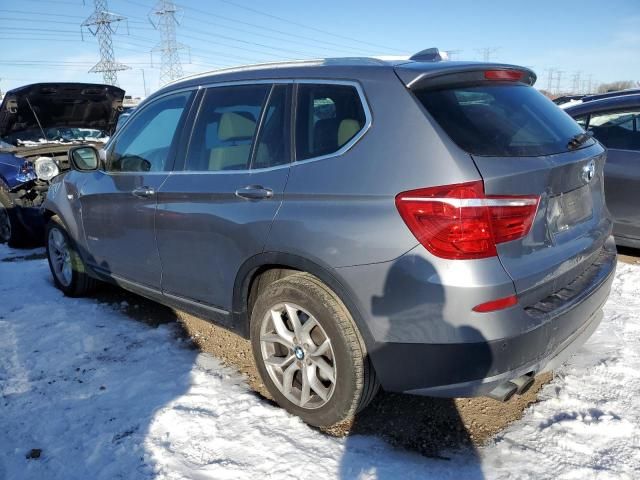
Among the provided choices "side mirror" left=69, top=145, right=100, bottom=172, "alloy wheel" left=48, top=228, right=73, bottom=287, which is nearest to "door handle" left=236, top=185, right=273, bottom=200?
"side mirror" left=69, top=145, right=100, bottom=172

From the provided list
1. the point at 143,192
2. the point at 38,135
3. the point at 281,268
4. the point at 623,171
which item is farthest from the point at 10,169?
the point at 623,171

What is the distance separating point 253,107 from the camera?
2.86 m

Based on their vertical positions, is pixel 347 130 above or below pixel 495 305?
above

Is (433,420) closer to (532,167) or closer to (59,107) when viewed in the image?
(532,167)

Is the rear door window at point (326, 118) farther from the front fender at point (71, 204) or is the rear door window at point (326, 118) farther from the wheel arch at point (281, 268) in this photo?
the front fender at point (71, 204)

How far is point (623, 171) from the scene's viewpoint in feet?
15.6

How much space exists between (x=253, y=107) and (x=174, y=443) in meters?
1.85

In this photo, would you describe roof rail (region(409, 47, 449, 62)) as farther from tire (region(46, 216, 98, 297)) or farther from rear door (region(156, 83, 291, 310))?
tire (region(46, 216, 98, 297))

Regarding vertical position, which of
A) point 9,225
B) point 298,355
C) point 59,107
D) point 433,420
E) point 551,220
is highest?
point 59,107

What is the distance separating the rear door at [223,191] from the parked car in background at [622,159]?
342cm

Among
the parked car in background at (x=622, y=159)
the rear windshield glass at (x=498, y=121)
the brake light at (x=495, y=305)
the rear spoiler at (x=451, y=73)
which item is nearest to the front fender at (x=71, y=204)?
the rear spoiler at (x=451, y=73)

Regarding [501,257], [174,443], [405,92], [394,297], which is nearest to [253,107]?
[405,92]

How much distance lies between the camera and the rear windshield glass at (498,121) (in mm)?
2176

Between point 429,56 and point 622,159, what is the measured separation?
3.07m
